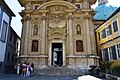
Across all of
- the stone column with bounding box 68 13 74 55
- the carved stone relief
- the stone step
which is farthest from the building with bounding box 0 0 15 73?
the stone column with bounding box 68 13 74 55

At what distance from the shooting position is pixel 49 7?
23781 millimetres

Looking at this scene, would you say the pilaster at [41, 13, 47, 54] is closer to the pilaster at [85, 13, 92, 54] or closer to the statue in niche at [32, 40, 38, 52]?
the statue in niche at [32, 40, 38, 52]

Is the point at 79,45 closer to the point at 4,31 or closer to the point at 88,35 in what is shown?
the point at 88,35

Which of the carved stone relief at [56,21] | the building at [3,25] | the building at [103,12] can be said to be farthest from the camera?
the building at [103,12]

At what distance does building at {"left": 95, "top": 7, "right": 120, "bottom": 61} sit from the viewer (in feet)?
60.2

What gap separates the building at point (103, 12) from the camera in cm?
3414

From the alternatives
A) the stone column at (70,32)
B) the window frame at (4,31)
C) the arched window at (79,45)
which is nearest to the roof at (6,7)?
the window frame at (4,31)

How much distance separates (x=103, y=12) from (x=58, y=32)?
19.8 metres

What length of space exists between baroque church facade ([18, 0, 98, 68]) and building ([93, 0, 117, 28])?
1104 cm

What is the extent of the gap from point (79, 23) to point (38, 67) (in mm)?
10094

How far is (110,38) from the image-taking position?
20422 mm

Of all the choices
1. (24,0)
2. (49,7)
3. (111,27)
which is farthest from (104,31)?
(24,0)

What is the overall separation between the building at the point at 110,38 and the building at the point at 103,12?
950cm

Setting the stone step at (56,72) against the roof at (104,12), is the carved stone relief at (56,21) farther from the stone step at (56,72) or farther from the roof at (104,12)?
the roof at (104,12)
